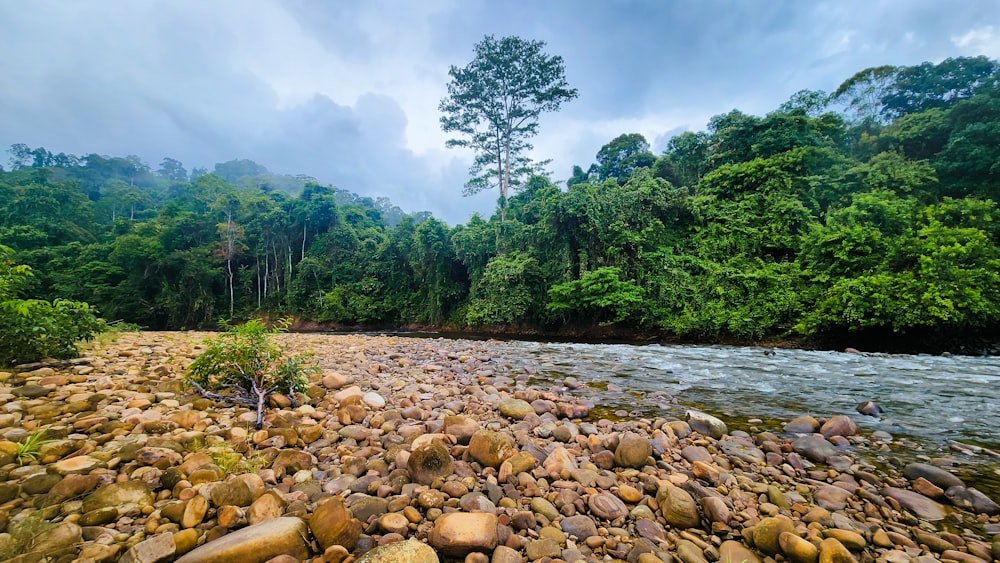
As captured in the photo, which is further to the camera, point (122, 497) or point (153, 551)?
point (122, 497)

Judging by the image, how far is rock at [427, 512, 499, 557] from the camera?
5.18ft

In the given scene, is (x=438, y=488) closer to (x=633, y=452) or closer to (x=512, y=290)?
(x=633, y=452)

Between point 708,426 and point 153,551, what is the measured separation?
3.68 m

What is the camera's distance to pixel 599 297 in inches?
542

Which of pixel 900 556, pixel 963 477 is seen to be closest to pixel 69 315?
pixel 900 556

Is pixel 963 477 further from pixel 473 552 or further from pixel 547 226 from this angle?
pixel 547 226

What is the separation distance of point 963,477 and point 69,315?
8.65 metres

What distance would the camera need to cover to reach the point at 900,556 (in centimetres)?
158

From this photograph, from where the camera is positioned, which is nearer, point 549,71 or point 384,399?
point 384,399

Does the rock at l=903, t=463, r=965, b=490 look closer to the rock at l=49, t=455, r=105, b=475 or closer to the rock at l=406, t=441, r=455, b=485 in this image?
the rock at l=406, t=441, r=455, b=485

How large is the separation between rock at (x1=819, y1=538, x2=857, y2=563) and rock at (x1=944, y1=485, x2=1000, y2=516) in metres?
1.14

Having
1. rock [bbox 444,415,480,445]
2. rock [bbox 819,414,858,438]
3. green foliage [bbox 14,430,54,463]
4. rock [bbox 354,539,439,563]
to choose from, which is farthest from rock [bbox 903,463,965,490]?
green foliage [bbox 14,430,54,463]

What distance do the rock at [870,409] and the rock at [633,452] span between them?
9.43 ft

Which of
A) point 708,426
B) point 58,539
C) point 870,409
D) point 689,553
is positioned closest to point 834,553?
point 689,553
